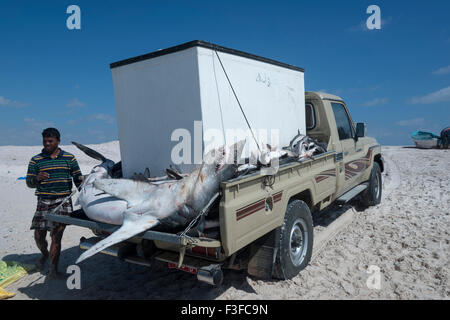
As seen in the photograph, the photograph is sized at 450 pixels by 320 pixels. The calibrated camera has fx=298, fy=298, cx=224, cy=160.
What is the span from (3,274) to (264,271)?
338 cm

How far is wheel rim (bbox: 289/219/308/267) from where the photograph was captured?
11.8 feet

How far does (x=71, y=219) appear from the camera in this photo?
317 centimetres

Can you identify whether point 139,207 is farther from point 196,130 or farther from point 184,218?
point 196,130

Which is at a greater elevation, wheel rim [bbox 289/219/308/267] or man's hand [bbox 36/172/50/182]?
man's hand [bbox 36/172/50/182]

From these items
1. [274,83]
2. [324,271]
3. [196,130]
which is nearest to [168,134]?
[196,130]

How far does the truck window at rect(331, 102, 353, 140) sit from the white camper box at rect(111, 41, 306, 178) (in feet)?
5.27

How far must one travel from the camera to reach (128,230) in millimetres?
2578

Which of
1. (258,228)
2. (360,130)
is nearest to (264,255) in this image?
(258,228)

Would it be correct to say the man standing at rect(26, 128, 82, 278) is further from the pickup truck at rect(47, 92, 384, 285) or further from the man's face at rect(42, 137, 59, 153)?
the pickup truck at rect(47, 92, 384, 285)

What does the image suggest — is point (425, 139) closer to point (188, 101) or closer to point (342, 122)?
point (342, 122)

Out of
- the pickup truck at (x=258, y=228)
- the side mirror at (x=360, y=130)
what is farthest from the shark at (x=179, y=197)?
the side mirror at (x=360, y=130)

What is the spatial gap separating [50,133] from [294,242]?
3.41 m
